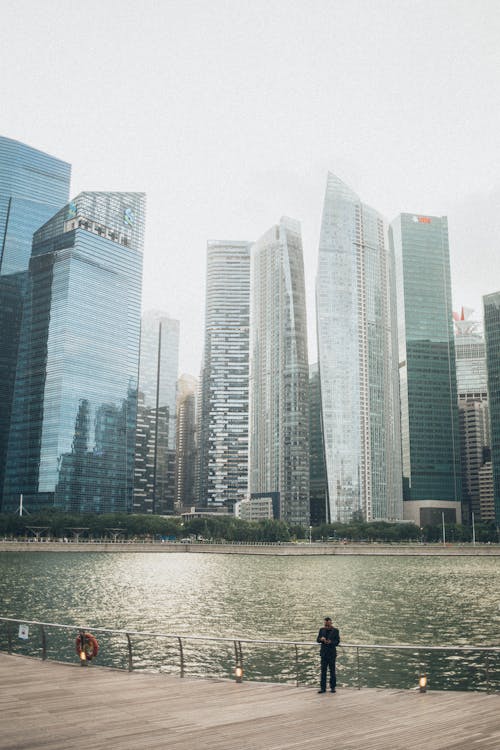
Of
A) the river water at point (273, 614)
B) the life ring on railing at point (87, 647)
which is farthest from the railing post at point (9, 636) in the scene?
the life ring on railing at point (87, 647)

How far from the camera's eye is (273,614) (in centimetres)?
6750

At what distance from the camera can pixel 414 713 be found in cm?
2002

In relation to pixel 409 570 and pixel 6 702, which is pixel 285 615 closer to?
pixel 6 702

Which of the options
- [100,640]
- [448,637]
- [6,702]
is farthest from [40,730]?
[448,637]

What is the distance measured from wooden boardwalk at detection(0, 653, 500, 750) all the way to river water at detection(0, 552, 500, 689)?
2.18 metres

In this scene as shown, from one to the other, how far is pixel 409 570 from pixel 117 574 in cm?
5521

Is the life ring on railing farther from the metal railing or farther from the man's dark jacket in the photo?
the man's dark jacket

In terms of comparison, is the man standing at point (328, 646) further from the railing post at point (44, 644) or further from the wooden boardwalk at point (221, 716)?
the railing post at point (44, 644)

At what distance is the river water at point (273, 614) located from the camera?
1629 inches

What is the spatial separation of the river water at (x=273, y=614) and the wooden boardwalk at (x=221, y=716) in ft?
7.14

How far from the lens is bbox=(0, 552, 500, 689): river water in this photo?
136 feet

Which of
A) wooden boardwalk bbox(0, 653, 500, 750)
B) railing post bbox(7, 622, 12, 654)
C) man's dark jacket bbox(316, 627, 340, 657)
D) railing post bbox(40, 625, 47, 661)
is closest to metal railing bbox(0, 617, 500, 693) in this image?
railing post bbox(7, 622, 12, 654)

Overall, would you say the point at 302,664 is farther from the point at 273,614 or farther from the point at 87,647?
the point at 273,614

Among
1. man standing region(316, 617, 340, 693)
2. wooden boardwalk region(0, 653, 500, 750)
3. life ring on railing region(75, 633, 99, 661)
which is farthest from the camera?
life ring on railing region(75, 633, 99, 661)
